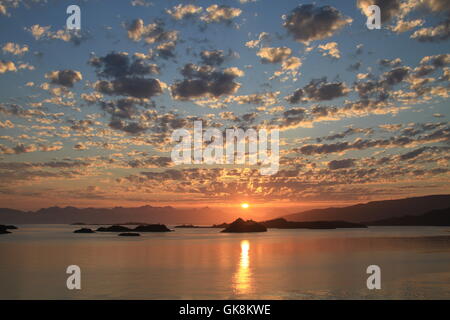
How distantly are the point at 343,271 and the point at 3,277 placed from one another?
125ft

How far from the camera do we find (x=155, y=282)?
3812 cm

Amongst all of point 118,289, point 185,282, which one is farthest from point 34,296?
point 185,282

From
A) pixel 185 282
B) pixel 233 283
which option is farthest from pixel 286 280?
pixel 185 282

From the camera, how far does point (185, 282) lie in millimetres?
38344

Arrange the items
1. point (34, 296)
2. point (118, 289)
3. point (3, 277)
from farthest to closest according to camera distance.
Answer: point (3, 277), point (118, 289), point (34, 296)
